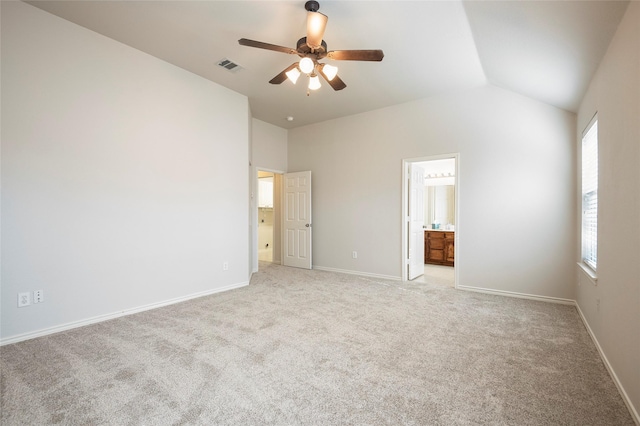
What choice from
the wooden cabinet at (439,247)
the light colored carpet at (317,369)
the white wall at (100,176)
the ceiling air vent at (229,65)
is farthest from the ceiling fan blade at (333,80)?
the wooden cabinet at (439,247)

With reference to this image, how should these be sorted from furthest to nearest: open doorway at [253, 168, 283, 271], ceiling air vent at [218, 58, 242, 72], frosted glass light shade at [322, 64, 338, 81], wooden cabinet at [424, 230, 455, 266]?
open doorway at [253, 168, 283, 271]
wooden cabinet at [424, 230, 455, 266]
ceiling air vent at [218, 58, 242, 72]
frosted glass light shade at [322, 64, 338, 81]

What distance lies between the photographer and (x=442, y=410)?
1.69m

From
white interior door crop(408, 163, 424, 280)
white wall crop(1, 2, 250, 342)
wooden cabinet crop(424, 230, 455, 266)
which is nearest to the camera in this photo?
white wall crop(1, 2, 250, 342)

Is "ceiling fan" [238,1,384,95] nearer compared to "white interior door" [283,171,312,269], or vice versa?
"ceiling fan" [238,1,384,95]

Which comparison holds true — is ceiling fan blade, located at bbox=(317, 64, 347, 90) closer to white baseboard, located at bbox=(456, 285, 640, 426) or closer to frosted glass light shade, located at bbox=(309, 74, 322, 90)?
frosted glass light shade, located at bbox=(309, 74, 322, 90)

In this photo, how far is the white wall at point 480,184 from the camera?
371 centimetres

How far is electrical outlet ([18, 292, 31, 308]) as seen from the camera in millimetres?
2574

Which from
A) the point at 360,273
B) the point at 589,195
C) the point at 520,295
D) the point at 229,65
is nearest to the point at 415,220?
the point at 360,273

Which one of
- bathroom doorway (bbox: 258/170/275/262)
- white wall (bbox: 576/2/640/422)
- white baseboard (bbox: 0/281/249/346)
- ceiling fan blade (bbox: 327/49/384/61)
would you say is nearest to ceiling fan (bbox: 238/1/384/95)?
ceiling fan blade (bbox: 327/49/384/61)

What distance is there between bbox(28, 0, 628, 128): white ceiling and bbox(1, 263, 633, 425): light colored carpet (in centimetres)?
251

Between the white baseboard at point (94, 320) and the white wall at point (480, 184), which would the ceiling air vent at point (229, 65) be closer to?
the white wall at point (480, 184)

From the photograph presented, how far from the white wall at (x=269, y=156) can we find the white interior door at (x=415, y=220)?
280 cm

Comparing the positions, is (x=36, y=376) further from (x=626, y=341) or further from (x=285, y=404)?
(x=626, y=341)

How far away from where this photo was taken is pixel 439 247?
6.25 metres
